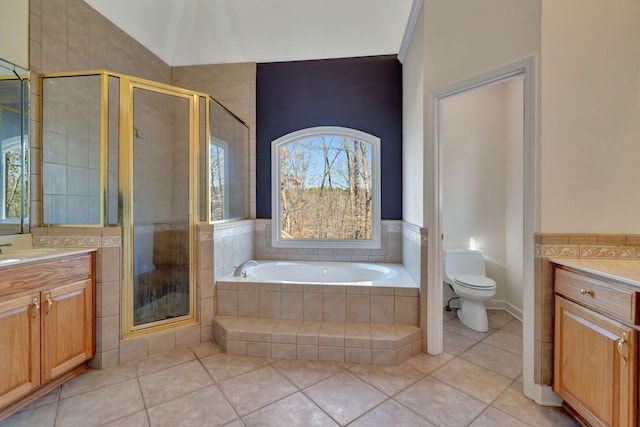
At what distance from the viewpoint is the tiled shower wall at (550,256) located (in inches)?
59.6

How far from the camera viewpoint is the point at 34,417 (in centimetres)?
145

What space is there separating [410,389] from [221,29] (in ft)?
11.1

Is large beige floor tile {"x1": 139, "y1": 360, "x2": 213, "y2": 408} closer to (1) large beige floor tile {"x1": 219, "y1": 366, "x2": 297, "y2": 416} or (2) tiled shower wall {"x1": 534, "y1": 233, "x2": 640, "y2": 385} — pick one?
(1) large beige floor tile {"x1": 219, "y1": 366, "x2": 297, "y2": 416}

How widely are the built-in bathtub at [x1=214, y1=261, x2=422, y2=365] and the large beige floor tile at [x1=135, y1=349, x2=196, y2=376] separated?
0.85 ft

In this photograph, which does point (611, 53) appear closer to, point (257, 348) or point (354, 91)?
point (354, 91)

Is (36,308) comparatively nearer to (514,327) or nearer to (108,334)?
(108,334)

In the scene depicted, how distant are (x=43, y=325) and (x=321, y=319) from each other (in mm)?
1773

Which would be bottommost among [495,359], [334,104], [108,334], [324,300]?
A: [495,359]

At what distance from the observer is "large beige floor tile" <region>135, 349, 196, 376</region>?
1.90 metres

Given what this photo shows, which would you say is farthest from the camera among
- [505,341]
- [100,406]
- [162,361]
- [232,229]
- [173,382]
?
[232,229]

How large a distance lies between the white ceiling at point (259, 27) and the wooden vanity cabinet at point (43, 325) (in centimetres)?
216

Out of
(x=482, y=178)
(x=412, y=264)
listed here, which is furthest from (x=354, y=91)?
(x=412, y=264)

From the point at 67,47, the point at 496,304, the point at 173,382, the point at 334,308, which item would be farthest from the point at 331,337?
the point at 67,47

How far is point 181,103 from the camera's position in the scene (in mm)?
2309
